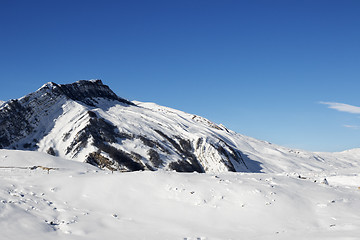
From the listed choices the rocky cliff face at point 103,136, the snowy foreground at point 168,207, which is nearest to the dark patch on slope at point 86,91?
the rocky cliff face at point 103,136

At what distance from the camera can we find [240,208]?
55.8ft

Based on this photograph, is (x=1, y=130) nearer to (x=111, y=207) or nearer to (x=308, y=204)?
(x=111, y=207)

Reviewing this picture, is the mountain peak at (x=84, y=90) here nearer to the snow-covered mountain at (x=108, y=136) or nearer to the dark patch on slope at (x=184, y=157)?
the snow-covered mountain at (x=108, y=136)

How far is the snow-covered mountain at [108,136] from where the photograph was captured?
53844mm

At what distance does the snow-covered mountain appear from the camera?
53.8 m

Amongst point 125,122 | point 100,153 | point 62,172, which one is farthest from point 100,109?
point 62,172

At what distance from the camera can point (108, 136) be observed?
5712 centimetres

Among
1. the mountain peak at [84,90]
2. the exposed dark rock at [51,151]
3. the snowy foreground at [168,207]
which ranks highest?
the mountain peak at [84,90]

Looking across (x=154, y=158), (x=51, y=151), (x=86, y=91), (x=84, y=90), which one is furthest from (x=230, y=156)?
(x=84, y=90)

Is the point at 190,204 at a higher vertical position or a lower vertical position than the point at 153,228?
higher

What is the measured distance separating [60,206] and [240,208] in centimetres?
922

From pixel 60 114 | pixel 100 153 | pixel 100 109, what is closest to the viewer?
pixel 100 153

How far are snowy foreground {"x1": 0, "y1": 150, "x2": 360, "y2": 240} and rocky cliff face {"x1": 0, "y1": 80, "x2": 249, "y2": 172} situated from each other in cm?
3128

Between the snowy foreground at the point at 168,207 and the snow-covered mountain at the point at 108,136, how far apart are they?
31477 mm
